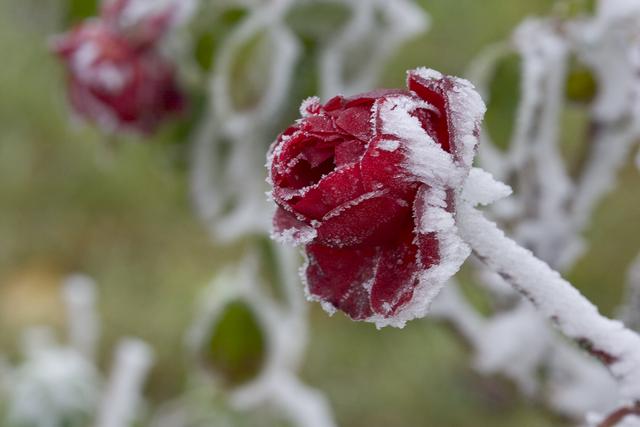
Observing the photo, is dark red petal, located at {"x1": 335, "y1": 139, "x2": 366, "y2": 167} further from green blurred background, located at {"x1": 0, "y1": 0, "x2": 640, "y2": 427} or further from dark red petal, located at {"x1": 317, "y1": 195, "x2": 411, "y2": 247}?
green blurred background, located at {"x1": 0, "y1": 0, "x2": 640, "y2": 427}

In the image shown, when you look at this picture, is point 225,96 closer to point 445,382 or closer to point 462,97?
point 462,97

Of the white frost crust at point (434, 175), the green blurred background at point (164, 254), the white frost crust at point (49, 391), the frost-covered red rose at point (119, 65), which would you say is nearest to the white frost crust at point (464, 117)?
the white frost crust at point (434, 175)

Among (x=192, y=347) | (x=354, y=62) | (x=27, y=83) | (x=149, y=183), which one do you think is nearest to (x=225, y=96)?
(x=354, y=62)

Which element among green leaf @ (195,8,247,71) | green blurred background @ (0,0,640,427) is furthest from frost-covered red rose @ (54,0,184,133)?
green blurred background @ (0,0,640,427)

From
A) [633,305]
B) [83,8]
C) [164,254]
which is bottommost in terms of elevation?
[633,305]

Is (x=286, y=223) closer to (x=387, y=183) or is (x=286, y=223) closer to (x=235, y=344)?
(x=387, y=183)

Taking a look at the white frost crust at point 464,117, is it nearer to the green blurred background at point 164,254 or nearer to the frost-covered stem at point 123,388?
the frost-covered stem at point 123,388

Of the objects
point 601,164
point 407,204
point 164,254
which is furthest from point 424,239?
point 164,254
